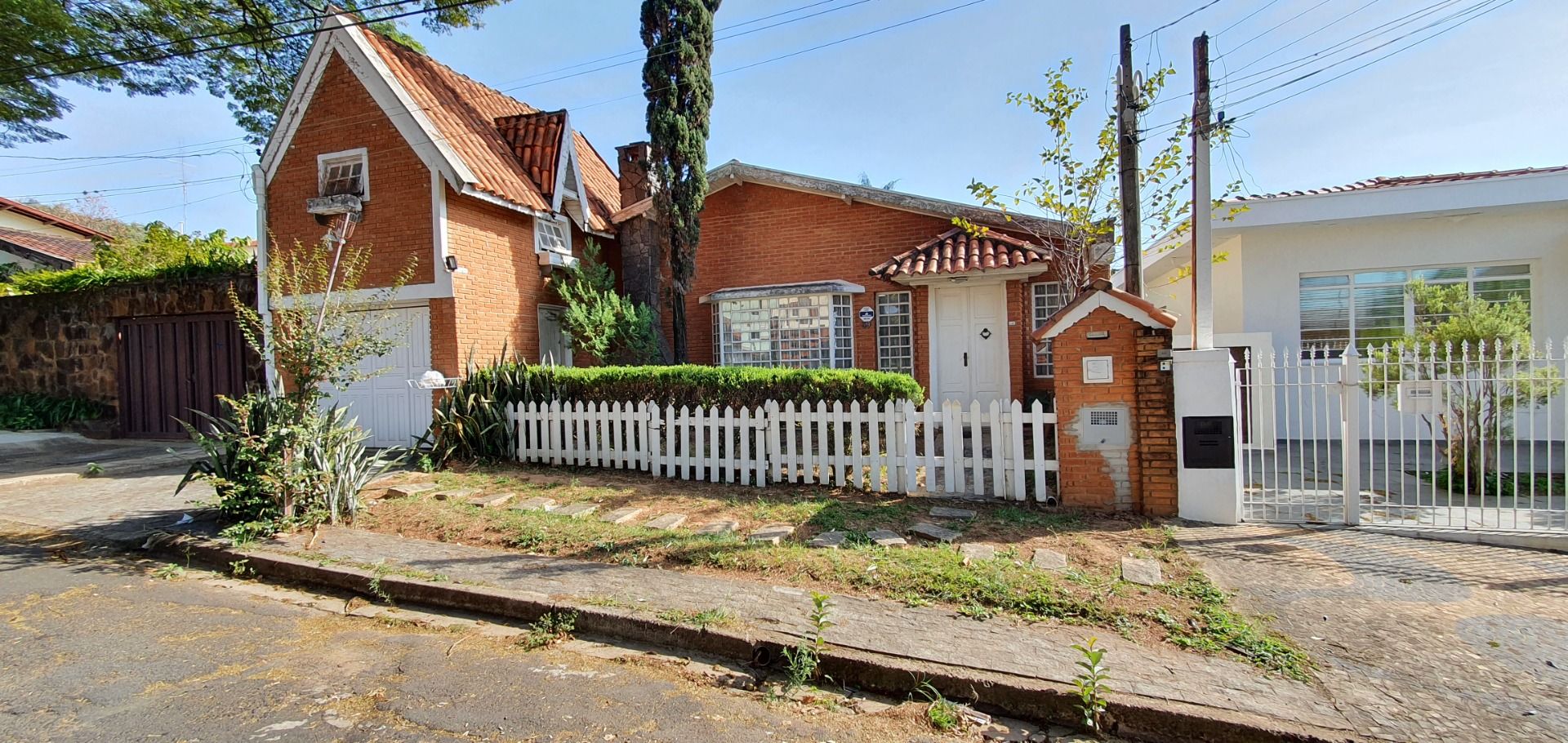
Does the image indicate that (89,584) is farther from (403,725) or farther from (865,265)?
(865,265)

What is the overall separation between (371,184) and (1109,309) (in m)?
10.4

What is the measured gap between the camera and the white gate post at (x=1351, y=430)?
584 cm

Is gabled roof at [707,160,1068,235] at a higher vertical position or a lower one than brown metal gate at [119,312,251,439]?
higher

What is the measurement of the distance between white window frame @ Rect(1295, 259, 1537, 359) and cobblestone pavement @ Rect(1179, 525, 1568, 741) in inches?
232

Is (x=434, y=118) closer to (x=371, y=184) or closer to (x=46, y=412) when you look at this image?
(x=371, y=184)

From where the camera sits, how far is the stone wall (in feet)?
40.0

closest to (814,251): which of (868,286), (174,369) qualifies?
(868,286)

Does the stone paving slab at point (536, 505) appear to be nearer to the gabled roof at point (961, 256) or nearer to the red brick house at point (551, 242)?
the red brick house at point (551, 242)

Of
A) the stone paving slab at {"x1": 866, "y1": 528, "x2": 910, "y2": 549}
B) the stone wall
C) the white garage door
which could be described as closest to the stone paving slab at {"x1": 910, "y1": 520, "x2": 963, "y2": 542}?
the stone paving slab at {"x1": 866, "y1": 528, "x2": 910, "y2": 549}

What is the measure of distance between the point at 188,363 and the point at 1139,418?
15.1 metres

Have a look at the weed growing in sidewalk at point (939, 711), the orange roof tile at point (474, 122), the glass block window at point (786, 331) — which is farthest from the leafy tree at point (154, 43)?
the weed growing in sidewalk at point (939, 711)

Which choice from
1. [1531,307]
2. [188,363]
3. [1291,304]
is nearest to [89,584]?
[188,363]

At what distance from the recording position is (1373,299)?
1058 cm

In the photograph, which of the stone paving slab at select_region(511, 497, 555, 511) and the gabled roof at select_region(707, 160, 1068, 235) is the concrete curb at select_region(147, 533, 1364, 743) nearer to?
the stone paving slab at select_region(511, 497, 555, 511)
